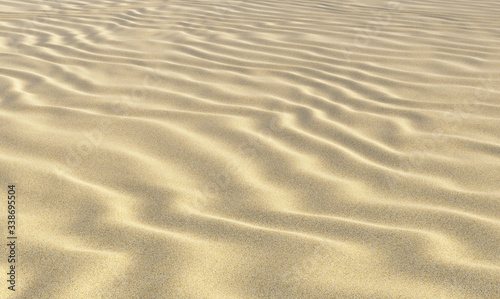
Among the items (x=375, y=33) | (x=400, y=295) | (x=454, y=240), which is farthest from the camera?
(x=375, y=33)

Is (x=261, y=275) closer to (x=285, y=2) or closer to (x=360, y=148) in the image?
(x=360, y=148)

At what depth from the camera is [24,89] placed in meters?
2.51

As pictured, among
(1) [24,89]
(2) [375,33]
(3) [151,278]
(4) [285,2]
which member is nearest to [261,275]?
(3) [151,278]

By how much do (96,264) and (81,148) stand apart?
747 millimetres

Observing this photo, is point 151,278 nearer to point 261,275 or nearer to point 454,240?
point 261,275

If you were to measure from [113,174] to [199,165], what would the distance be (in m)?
0.29

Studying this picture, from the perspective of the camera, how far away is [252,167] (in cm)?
176

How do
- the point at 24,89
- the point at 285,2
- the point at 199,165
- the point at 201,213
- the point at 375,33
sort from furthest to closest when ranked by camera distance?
1. the point at 285,2
2. the point at 375,33
3. the point at 24,89
4. the point at 199,165
5. the point at 201,213

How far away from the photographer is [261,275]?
1180 millimetres

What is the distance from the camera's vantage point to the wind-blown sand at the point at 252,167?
1188 mm

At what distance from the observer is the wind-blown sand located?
3.90 feet

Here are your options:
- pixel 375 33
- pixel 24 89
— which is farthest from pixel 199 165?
pixel 375 33

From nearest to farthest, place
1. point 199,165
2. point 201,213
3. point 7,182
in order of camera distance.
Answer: point 201,213
point 7,182
point 199,165

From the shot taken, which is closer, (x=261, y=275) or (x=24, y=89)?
(x=261, y=275)
